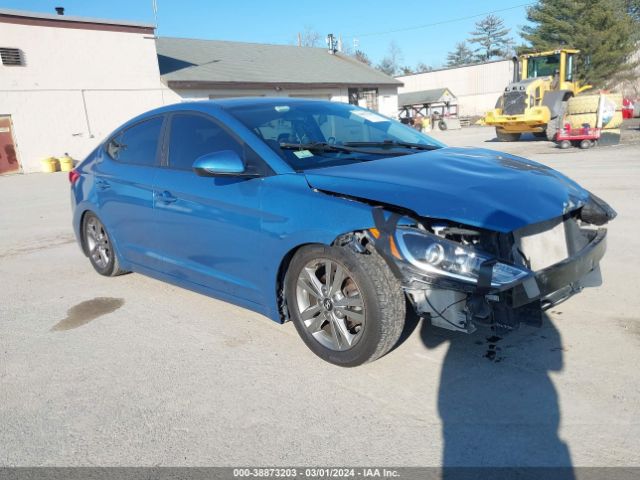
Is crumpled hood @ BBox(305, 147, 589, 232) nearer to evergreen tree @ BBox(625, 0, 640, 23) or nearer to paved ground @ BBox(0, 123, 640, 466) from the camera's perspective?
paved ground @ BBox(0, 123, 640, 466)

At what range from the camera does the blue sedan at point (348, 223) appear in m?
2.86

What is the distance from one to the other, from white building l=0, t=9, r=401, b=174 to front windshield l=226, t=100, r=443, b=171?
1960cm

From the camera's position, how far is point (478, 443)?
8.23ft

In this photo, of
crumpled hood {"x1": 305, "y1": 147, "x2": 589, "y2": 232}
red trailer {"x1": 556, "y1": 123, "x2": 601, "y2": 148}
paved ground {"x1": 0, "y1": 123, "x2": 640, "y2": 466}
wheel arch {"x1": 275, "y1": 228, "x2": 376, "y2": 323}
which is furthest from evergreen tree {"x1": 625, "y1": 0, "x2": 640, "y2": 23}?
wheel arch {"x1": 275, "y1": 228, "x2": 376, "y2": 323}

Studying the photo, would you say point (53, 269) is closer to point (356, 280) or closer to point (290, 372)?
point (290, 372)

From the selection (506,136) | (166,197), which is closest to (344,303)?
(166,197)

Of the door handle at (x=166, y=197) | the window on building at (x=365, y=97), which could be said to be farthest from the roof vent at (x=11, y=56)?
the door handle at (x=166, y=197)

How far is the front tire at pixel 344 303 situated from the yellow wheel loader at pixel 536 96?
16.3 meters

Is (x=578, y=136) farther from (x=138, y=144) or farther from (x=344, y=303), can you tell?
(x=344, y=303)

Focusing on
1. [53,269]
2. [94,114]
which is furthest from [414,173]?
[94,114]

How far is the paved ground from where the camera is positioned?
2.54 metres

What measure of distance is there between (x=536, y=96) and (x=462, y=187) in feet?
58.6

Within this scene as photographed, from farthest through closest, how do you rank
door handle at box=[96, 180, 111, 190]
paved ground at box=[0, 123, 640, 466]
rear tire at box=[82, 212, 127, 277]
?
rear tire at box=[82, 212, 127, 277] → door handle at box=[96, 180, 111, 190] → paved ground at box=[0, 123, 640, 466]

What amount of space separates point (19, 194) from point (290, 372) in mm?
13526
